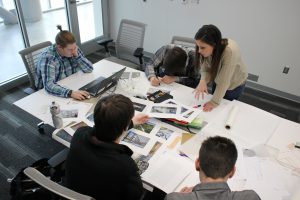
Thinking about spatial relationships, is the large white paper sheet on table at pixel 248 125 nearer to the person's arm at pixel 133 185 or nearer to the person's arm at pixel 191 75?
the person's arm at pixel 191 75

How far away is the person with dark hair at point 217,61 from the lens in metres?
1.86

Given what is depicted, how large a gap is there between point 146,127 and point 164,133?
0.14 meters

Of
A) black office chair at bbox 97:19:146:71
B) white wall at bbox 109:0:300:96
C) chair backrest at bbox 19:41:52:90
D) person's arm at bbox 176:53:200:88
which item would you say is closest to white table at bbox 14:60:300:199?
person's arm at bbox 176:53:200:88

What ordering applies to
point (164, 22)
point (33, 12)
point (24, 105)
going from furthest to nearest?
1. point (33, 12)
2. point (164, 22)
3. point (24, 105)

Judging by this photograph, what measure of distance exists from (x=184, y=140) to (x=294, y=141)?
0.77 m

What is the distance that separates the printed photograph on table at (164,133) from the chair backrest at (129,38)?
1580 mm

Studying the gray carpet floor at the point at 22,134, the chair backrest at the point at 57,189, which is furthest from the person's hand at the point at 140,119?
the gray carpet floor at the point at 22,134

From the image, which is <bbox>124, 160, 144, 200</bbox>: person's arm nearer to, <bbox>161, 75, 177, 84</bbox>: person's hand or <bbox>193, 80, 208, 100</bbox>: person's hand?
<bbox>193, 80, 208, 100</bbox>: person's hand

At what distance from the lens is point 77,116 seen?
1899 millimetres

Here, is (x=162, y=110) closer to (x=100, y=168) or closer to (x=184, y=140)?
(x=184, y=140)

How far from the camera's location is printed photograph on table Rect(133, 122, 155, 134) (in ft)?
5.83

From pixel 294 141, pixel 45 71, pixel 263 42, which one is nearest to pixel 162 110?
pixel 294 141

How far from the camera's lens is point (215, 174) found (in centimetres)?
111

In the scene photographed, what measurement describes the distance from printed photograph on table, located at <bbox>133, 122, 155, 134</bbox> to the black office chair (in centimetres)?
137
